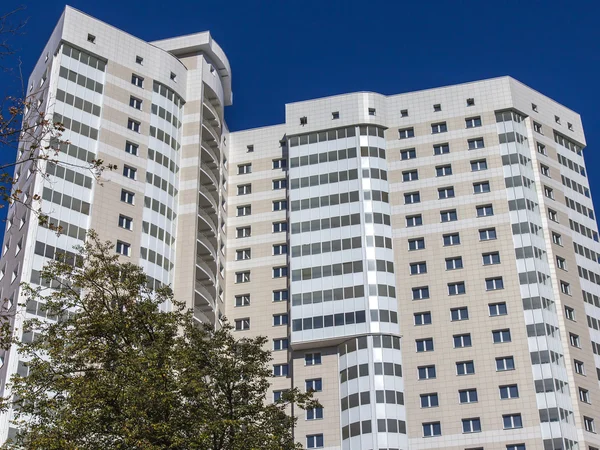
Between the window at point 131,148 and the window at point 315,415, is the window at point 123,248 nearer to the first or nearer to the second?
the window at point 131,148

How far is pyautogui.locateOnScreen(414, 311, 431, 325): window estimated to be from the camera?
74.1m

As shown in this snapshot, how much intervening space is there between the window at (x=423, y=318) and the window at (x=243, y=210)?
826 inches

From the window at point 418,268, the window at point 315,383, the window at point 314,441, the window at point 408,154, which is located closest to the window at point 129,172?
the window at point 315,383

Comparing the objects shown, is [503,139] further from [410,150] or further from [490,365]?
[490,365]

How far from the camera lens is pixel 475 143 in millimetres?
81438

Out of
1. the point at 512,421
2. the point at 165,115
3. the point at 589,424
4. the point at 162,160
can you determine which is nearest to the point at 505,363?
the point at 512,421

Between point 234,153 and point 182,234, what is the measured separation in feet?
53.7

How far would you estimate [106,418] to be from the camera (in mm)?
28906

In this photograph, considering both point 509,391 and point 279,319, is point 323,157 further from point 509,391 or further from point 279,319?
point 509,391

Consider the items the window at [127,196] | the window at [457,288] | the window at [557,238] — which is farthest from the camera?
the window at [557,238]

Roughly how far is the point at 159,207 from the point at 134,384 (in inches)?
1859

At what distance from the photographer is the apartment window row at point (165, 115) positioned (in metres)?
79.6

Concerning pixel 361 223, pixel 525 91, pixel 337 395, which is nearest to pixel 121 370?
pixel 337 395

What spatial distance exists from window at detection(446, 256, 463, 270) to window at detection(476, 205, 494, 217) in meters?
4.62
